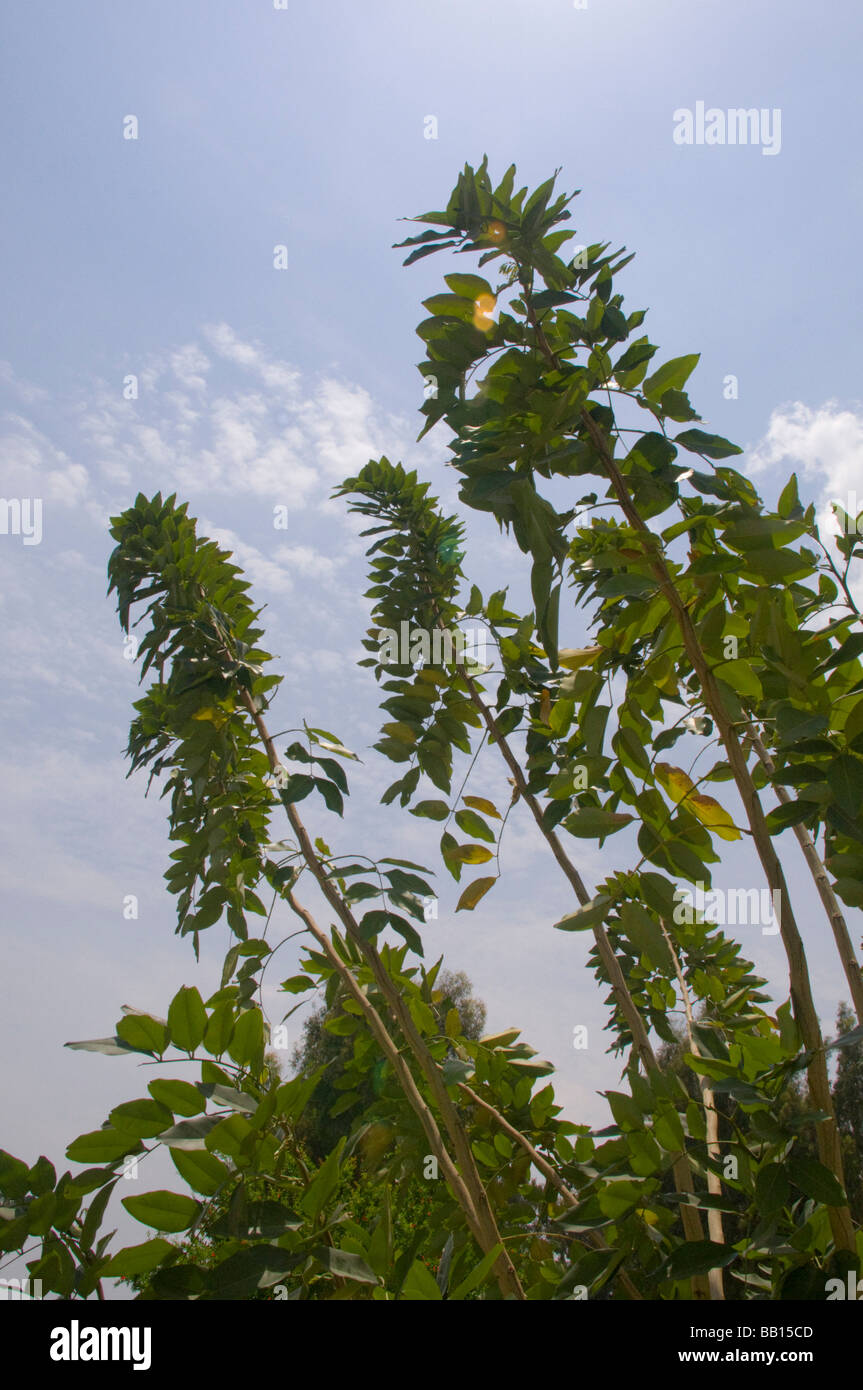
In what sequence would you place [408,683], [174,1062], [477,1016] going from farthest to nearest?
[477,1016], [408,683], [174,1062]

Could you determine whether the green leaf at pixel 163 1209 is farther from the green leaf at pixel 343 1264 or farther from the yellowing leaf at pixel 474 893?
the yellowing leaf at pixel 474 893

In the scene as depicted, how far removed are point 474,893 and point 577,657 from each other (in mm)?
628

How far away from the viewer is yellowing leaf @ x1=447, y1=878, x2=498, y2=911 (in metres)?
1.65

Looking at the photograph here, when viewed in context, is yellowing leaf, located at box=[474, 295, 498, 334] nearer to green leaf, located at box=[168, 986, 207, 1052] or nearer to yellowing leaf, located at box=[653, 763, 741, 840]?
yellowing leaf, located at box=[653, 763, 741, 840]

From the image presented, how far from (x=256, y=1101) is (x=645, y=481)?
3.25 feet

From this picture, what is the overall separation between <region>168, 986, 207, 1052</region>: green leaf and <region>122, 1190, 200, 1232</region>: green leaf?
154 mm

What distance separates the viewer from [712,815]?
3.71 ft

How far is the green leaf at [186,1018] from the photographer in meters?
0.94

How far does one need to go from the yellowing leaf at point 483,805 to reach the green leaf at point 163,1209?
1.16 meters

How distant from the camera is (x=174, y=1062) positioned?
960mm

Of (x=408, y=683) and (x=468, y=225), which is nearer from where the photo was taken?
(x=468, y=225)
